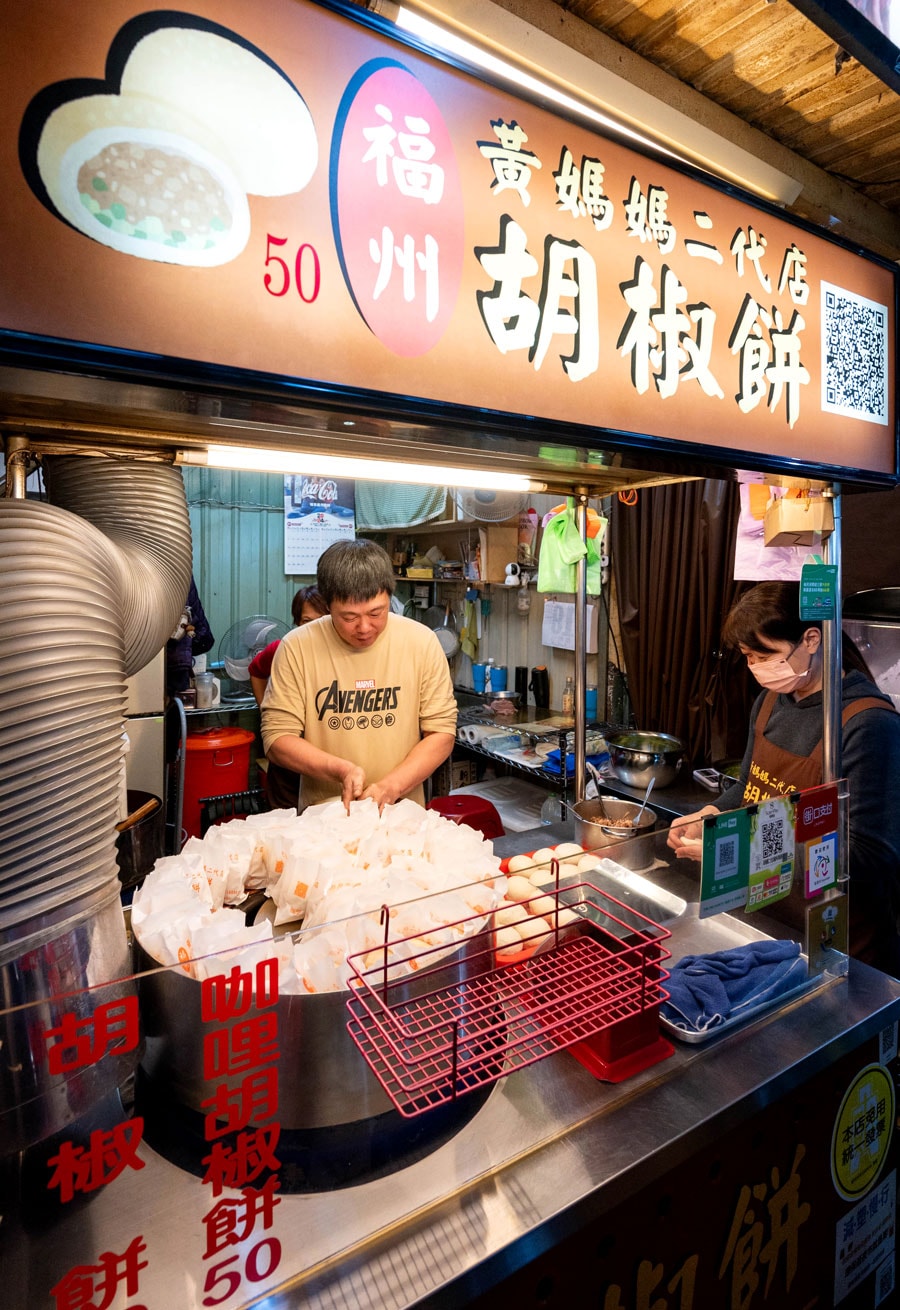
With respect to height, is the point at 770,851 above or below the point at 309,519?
below

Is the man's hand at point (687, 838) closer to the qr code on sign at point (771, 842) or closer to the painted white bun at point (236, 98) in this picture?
the qr code on sign at point (771, 842)

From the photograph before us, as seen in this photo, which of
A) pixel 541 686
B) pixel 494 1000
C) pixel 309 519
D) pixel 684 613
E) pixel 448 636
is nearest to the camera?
pixel 494 1000

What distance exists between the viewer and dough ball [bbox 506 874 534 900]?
138 cm

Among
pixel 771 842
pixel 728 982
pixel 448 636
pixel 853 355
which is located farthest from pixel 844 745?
pixel 448 636

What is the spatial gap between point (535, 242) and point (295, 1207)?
1.52 m

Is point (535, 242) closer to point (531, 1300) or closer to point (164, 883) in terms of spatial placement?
point (164, 883)

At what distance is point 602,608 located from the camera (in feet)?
16.0

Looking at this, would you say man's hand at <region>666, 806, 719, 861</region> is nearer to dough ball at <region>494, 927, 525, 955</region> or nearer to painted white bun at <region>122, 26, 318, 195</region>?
dough ball at <region>494, 927, 525, 955</region>

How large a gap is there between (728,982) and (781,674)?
3.34ft

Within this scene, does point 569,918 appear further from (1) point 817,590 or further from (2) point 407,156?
(2) point 407,156

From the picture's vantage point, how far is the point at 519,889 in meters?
1.40

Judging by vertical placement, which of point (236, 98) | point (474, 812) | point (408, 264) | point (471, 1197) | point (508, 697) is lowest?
point (474, 812)

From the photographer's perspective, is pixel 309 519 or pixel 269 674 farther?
pixel 309 519

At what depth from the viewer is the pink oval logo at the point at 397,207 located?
922 millimetres
